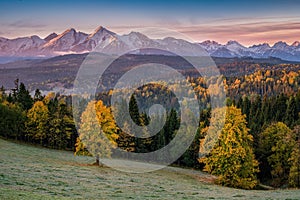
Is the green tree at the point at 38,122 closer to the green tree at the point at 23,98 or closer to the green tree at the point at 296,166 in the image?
the green tree at the point at 23,98

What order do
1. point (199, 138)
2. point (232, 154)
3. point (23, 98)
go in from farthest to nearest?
point (23, 98)
point (199, 138)
point (232, 154)

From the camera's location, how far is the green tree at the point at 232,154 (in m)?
49.8

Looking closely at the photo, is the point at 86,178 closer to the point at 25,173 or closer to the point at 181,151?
the point at 25,173

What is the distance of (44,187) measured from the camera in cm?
2894

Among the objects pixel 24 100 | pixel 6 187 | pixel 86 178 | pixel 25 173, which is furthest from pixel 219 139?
pixel 24 100

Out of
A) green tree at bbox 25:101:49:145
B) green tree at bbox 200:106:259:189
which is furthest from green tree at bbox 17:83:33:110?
green tree at bbox 200:106:259:189

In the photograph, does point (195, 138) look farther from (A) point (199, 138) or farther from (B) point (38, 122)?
(B) point (38, 122)

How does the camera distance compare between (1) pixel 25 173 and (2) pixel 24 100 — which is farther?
(2) pixel 24 100

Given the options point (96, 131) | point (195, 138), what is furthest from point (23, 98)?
point (96, 131)

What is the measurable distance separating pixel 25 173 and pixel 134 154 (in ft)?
186

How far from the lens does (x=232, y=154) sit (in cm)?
5009

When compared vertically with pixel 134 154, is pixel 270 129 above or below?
above

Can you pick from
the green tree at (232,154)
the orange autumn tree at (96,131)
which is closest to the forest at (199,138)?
the green tree at (232,154)

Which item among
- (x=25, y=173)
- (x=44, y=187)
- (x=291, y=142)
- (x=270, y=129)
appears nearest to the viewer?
(x=44, y=187)
